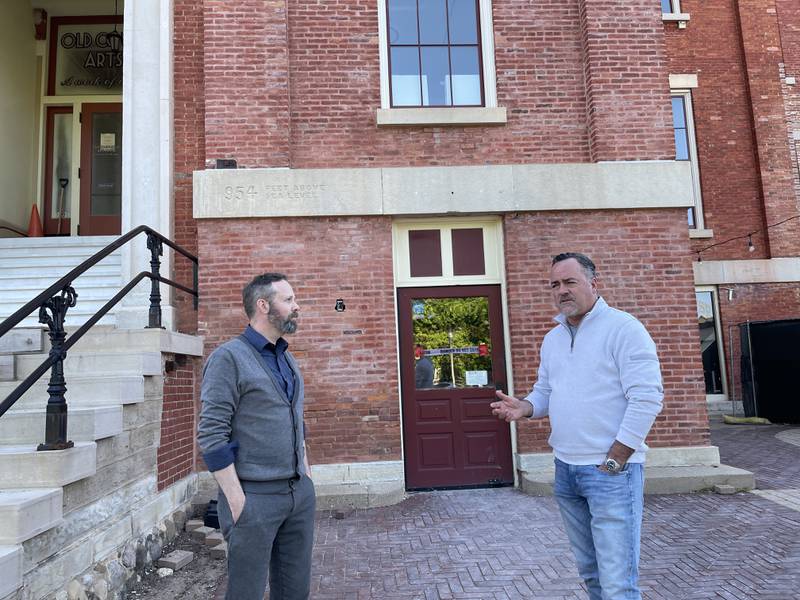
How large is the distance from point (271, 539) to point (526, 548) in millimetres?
2776

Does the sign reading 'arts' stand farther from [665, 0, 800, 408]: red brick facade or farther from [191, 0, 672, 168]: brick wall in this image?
[665, 0, 800, 408]: red brick facade

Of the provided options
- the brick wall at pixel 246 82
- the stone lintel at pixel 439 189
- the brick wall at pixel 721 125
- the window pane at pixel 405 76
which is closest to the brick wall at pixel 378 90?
the brick wall at pixel 246 82

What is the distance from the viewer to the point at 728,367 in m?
12.2

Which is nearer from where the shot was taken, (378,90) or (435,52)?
(378,90)

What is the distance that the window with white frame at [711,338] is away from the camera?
1237cm

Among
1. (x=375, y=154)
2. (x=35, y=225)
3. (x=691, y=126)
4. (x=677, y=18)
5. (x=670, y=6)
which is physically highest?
(x=670, y=6)

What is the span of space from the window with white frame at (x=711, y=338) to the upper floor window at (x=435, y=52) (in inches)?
324

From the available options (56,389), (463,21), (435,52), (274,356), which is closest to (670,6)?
(463,21)

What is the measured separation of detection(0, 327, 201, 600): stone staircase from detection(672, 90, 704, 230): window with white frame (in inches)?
446

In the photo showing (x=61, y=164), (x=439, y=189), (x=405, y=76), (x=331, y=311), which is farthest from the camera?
(x=61, y=164)

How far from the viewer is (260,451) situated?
267 centimetres

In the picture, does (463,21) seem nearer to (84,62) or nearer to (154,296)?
(154,296)

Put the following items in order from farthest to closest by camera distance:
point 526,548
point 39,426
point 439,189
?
point 439,189 → point 526,548 → point 39,426

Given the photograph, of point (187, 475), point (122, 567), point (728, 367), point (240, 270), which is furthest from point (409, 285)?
point (728, 367)
